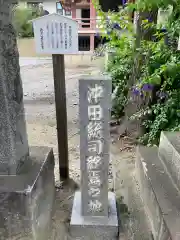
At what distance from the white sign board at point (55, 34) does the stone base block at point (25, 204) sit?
1.03m

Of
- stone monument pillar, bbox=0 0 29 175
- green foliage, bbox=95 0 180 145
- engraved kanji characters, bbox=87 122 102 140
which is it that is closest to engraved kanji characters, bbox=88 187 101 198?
engraved kanji characters, bbox=87 122 102 140

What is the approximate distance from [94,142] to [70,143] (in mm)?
2087

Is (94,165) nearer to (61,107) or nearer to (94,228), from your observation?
(94,228)

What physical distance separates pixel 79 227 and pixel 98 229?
0.16 meters

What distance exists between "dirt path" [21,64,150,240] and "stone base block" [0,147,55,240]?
0.34 metres

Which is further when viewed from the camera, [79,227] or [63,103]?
[63,103]

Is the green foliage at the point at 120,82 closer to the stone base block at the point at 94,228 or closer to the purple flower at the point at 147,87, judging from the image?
the purple flower at the point at 147,87

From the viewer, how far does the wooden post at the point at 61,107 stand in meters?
2.28

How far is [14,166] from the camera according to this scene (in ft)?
5.86

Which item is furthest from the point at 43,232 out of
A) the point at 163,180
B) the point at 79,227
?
the point at 163,180

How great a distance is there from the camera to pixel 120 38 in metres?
3.62

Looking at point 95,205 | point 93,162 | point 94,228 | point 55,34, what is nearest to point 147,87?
point 55,34

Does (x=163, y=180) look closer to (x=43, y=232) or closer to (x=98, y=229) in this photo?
(x=98, y=229)

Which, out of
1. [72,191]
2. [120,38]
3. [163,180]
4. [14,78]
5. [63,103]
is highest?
[120,38]
